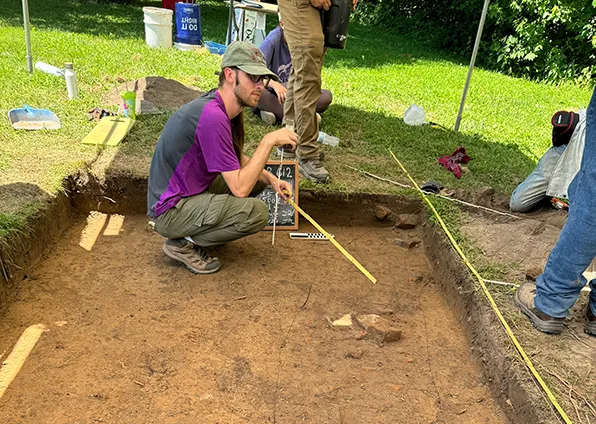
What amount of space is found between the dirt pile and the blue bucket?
2.98 m

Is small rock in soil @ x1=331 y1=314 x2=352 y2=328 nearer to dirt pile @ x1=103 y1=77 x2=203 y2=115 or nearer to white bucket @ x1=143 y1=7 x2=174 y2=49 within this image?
dirt pile @ x1=103 y1=77 x2=203 y2=115

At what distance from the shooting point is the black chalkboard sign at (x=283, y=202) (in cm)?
371

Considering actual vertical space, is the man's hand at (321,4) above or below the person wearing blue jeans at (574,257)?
above

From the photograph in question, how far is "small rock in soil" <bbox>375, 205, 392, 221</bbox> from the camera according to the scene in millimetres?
3992

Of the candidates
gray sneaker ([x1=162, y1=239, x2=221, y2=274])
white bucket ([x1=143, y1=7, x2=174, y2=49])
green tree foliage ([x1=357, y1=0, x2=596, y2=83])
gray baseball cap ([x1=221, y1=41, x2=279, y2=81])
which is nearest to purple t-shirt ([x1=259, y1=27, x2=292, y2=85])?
gray baseball cap ([x1=221, y1=41, x2=279, y2=81])

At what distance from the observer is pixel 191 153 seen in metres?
2.87

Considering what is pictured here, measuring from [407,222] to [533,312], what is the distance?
4.80ft

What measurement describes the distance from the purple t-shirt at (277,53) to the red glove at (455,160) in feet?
5.86

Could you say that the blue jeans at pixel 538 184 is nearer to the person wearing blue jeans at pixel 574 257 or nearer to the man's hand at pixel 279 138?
the person wearing blue jeans at pixel 574 257

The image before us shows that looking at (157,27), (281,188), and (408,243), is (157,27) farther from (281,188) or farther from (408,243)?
(408,243)

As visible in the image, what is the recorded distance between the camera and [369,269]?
344 cm

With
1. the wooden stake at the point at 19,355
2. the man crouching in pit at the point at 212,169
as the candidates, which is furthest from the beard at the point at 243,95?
the wooden stake at the point at 19,355

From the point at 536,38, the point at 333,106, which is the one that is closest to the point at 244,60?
the point at 333,106

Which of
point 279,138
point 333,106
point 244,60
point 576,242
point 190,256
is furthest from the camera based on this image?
point 333,106
